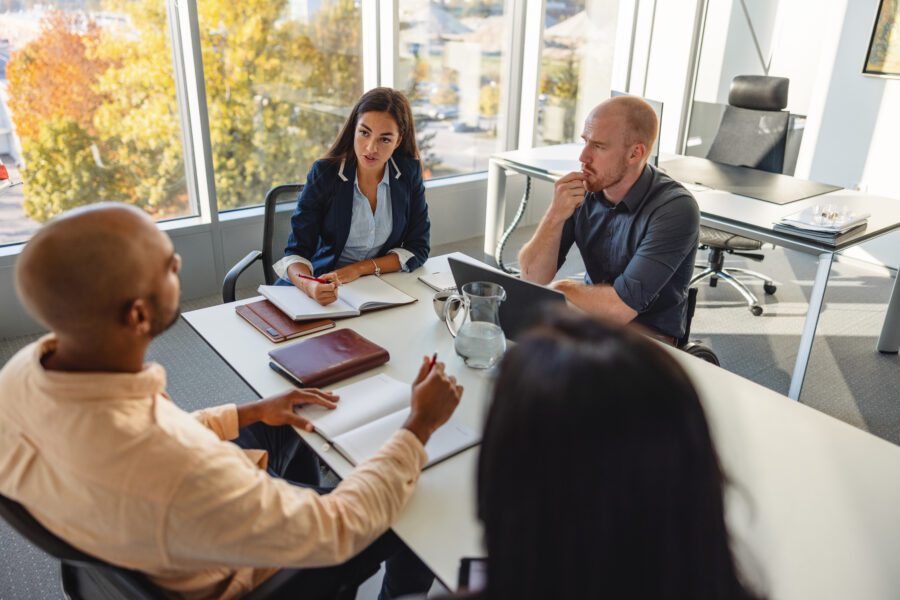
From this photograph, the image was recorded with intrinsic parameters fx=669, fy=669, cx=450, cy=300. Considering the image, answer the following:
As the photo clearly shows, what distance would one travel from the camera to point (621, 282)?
81.3 inches

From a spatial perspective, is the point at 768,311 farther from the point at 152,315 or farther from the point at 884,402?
the point at 152,315

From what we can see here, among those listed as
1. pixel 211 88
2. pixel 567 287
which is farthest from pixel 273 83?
pixel 567 287

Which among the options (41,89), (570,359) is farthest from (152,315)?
(41,89)

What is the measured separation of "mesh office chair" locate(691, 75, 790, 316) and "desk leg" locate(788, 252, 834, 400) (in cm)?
104

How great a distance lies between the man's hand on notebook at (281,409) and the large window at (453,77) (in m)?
3.11

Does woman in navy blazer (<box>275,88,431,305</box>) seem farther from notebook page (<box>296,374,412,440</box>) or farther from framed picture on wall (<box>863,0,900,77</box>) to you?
framed picture on wall (<box>863,0,900,77</box>)

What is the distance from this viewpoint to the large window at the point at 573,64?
4836 millimetres

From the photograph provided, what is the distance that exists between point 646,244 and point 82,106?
2.75 metres

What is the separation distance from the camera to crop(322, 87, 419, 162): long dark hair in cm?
233

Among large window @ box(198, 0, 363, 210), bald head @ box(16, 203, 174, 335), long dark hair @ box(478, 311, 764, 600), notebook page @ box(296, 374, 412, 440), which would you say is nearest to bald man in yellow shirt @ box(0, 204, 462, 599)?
bald head @ box(16, 203, 174, 335)

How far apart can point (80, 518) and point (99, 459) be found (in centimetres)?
9

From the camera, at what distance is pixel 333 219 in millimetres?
2385

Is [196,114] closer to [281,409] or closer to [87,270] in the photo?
[281,409]

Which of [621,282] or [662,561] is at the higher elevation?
[662,561]
